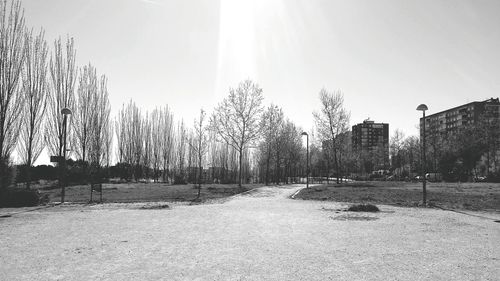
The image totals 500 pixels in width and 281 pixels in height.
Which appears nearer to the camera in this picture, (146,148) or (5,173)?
(5,173)

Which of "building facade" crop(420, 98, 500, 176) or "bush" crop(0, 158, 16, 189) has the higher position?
"building facade" crop(420, 98, 500, 176)

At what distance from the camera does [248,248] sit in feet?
27.6

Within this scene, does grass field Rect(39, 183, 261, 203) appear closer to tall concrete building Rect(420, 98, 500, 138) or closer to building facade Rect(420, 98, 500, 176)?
building facade Rect(420, 98, 500, 176)

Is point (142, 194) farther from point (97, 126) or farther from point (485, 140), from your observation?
point (485, 140)

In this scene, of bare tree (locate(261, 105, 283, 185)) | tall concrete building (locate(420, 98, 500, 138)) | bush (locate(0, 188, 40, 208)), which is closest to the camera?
bush (locate(0, 188, 40, 208))

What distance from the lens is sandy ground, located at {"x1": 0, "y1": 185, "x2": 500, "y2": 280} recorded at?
6.28 metres

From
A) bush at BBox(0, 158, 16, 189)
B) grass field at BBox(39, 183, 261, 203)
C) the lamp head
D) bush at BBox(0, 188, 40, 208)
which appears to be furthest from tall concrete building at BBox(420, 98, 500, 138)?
bush at BBox(0, 188, 40, 208)

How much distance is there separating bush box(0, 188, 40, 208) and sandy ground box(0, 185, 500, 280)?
555 cm

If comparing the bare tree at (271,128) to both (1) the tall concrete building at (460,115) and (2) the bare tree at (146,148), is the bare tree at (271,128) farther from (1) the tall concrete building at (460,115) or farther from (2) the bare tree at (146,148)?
(1) the tall concrete building at (460,115)

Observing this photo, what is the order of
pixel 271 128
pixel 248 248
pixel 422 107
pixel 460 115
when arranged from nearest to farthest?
pixel 248 248 < pixel 422 107 < pixel 271 128 < pixel 460 115

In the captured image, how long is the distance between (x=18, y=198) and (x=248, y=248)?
1583cm

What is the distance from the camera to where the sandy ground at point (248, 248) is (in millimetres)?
6281

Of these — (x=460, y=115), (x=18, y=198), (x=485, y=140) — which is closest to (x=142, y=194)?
(x=18, y=198)

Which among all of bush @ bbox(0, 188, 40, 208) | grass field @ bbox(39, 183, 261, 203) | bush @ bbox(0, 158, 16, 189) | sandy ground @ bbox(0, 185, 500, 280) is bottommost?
grass field @ bbox(39, 183, 261, 203)
